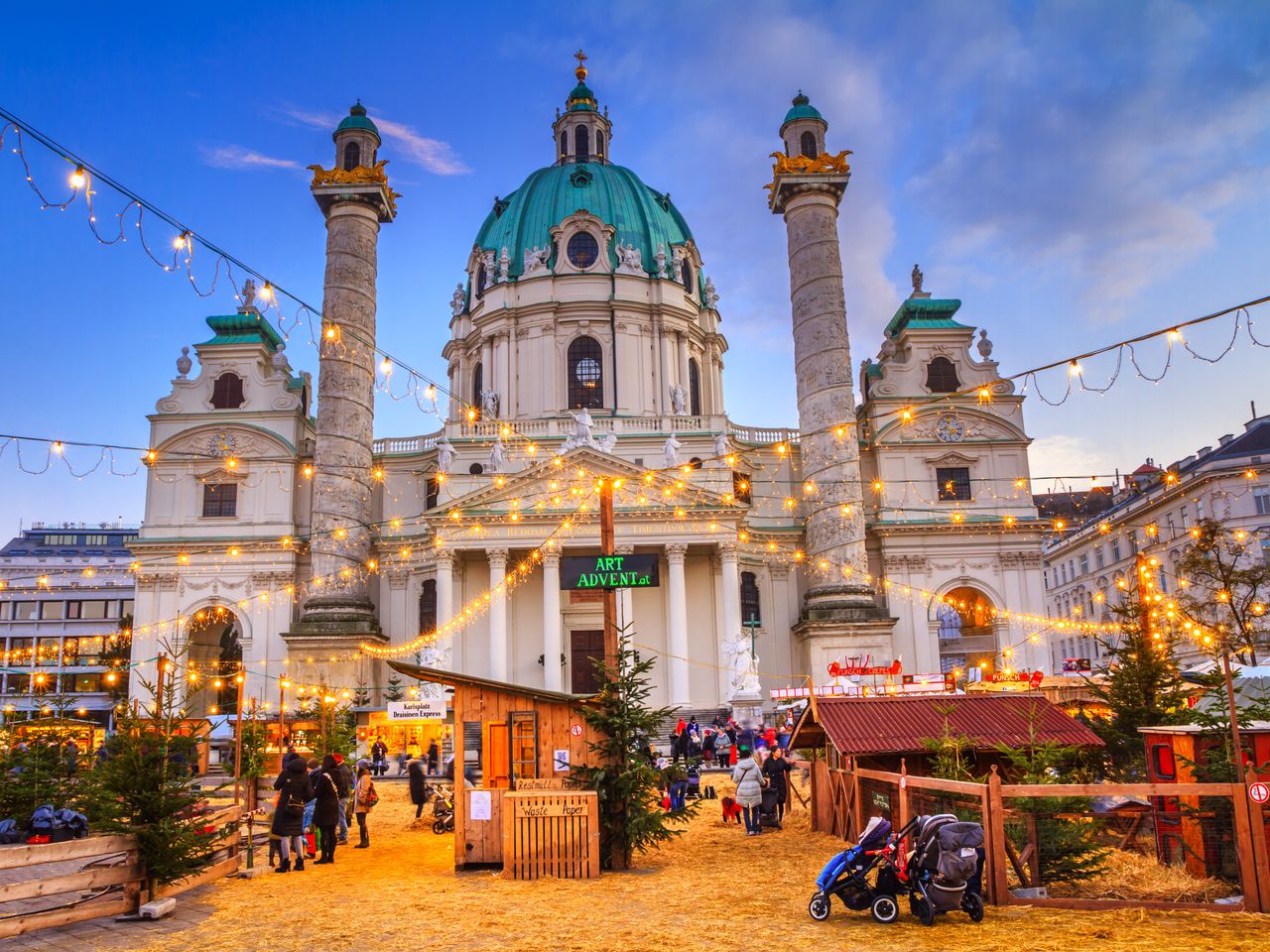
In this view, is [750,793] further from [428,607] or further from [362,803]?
[428,607]

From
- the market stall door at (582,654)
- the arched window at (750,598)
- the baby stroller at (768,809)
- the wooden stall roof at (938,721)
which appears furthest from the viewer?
the arched window at (750,598)

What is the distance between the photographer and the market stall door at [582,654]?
44219 mm

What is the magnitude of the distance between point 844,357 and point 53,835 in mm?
33567

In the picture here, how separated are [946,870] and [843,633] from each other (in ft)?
102

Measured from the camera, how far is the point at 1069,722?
52.2 ft

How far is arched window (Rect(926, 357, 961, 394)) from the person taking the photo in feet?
160

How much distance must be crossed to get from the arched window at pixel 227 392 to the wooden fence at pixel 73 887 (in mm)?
36442

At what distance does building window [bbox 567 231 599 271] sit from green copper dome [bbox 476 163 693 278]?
35.0 inches

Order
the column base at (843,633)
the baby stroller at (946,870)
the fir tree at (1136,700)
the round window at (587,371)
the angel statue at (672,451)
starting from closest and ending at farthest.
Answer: the baby stroller at (946,870), the fir tree at (1136,700), the column base at (843,633), the angel statue at (672,451), the round window at (587,371)

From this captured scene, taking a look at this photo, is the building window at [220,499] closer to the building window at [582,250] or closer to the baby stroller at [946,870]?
the building window at [582,250]

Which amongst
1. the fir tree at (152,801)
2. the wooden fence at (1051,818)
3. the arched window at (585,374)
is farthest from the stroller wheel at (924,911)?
the arched window at (585,374)

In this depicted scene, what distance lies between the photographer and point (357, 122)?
150 feet

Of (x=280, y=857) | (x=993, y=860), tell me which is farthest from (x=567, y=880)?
(x=993, y=860)

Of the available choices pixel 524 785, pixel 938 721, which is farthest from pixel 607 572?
pixel 938 721
